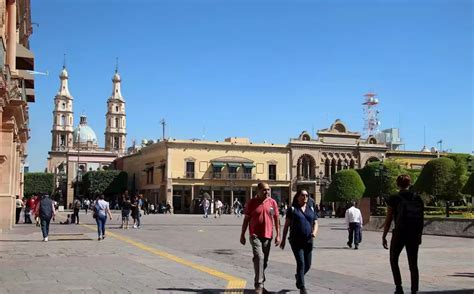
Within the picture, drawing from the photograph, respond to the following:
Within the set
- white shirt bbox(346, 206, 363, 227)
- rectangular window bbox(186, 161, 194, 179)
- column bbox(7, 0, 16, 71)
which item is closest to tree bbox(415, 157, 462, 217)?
white shirt bbox(346, 206, 363, 227)

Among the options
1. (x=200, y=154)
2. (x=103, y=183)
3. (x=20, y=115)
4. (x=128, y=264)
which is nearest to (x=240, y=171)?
(x=200, y=154)

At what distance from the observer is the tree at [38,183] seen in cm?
9512

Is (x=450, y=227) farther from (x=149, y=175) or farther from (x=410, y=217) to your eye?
(x=149, y=175)

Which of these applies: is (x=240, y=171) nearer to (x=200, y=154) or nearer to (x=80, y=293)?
(x=200, y=154)

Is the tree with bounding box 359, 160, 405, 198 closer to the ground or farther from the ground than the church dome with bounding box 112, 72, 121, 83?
closer to the ground

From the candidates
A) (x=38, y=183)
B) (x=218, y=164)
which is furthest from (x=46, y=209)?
(x=38, y=183)

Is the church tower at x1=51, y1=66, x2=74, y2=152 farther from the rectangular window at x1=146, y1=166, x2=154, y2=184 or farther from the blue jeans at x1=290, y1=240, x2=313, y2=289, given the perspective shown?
the blue jeans at x1=290, y1=240, x2=313, y2=289

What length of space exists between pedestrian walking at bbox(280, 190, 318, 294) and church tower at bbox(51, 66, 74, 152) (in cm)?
12345

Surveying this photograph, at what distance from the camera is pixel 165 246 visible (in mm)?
18016

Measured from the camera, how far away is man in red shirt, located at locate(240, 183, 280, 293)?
902 centimetres

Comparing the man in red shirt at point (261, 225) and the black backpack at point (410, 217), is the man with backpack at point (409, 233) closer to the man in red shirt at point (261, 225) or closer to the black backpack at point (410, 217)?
the black backpack at point (410, 217)

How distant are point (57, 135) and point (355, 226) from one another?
117 metres

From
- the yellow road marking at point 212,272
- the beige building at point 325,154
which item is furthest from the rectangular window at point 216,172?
the yellow road marking at point 212,272

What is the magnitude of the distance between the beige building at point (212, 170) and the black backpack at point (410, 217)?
62.4 meters
